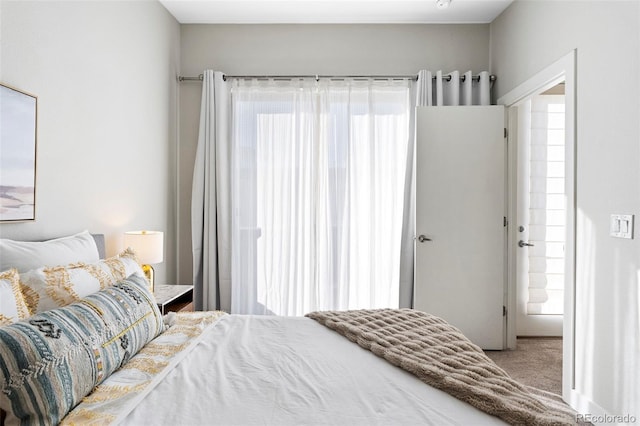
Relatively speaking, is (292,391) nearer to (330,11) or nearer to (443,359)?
(443,359)

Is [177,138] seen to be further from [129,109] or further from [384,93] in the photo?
[384,93]

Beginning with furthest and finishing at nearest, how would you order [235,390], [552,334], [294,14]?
[552,334] < [294,14] < [235,390]

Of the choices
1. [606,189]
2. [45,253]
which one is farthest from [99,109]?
[606,189]

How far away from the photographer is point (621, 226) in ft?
7.03

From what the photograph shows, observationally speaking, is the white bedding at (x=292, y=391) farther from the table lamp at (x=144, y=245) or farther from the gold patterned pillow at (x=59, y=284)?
the table lamp at (x=144, y=245)

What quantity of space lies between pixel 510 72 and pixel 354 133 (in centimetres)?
140

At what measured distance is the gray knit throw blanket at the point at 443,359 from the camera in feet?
3.92

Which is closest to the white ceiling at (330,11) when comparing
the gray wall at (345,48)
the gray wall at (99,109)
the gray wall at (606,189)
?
the gray wall at (345,48)

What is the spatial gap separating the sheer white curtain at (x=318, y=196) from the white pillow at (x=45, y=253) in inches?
69.1

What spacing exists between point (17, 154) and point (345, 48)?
2.88m

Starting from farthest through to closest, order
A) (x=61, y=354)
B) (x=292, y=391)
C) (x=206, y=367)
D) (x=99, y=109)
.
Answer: (x=99, y=109) < (x=206, y=367) < (x=292, y=391) < (x=61, y=354)

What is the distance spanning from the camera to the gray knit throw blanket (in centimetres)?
119

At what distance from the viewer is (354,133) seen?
3803mm

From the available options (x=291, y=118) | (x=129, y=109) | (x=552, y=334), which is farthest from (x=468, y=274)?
(x=129, y=109)
